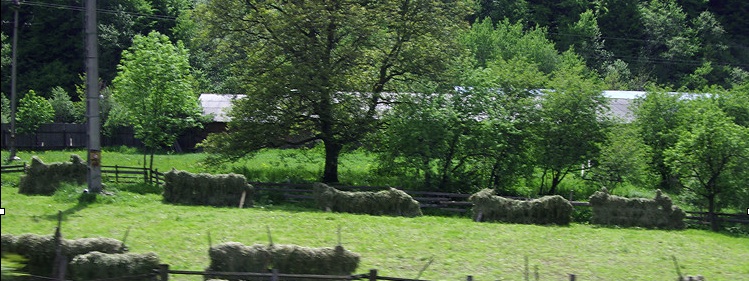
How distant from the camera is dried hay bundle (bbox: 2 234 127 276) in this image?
16.4 m

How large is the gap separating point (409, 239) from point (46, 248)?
34.8 ft

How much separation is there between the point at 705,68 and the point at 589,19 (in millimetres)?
12828

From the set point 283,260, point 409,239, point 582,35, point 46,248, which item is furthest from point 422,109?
point 582,35

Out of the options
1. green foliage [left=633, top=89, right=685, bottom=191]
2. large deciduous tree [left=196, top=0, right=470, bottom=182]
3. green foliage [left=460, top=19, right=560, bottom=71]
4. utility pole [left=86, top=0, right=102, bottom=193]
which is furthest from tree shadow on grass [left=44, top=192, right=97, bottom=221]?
green foliage [left=460, top=19, right=560, bottom=71]

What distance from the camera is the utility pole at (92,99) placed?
29047mm

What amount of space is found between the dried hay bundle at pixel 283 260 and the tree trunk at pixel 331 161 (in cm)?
2048

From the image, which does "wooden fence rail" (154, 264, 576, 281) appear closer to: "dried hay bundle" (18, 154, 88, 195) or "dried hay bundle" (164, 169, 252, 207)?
"dried hay bundle" (164, 169, 252, 207)

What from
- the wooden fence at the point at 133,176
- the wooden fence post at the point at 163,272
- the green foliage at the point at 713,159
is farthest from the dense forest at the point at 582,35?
the wooden fence post at the point at 163,272

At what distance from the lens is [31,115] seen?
56156 millimetres

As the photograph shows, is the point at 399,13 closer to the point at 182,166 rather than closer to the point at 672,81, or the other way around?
the point at 182,166

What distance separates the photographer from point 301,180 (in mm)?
38562

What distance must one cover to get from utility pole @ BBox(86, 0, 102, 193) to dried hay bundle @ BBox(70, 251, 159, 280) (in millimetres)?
14334

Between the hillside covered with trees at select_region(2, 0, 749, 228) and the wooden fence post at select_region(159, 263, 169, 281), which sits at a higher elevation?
the hillside covered with trees at select_region(2, 0, 749, 228)

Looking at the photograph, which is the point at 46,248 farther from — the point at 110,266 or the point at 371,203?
the point at 371,203
